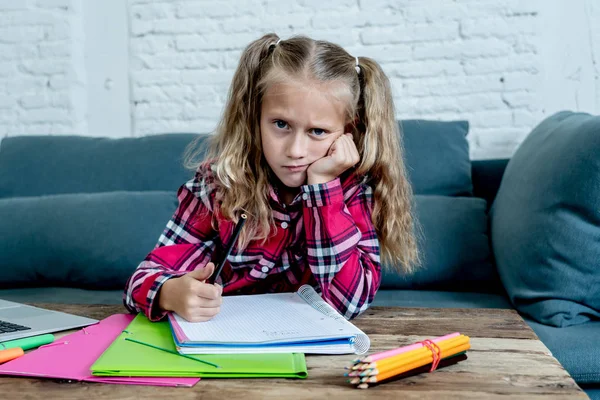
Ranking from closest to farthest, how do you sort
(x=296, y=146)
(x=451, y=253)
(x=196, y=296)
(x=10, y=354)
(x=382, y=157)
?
1. (x=10, y=354)
2. (x=196, y=296)
3. (x=296, y=146)
4. (x=382, y=157)
5. (x=451, y=253)

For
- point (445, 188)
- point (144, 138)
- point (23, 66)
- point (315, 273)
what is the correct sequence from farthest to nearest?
point (23, 66)
point (144, 138)
point (445, 188)
point (315, 273)

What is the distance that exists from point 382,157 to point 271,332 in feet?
1.73

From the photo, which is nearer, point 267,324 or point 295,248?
point 267,324

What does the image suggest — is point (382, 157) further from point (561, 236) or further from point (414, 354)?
point (414, 354)

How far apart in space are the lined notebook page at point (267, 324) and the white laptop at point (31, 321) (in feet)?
0.59

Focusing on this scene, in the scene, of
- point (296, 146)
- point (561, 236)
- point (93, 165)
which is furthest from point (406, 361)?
point (93, 165)

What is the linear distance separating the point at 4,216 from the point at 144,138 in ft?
1.65

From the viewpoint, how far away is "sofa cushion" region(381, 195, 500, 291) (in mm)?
1704

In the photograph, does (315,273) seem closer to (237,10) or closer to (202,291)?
(202,291)

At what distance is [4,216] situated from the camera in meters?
1.80

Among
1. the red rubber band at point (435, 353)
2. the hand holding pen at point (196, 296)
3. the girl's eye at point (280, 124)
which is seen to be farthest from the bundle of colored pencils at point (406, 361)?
the girl's eye at point (280, 124)

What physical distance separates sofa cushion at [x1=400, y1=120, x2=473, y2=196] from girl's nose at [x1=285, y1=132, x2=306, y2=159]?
2.64ft

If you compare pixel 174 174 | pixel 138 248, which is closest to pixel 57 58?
pixel 174 174

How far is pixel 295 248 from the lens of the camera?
1.25 m
